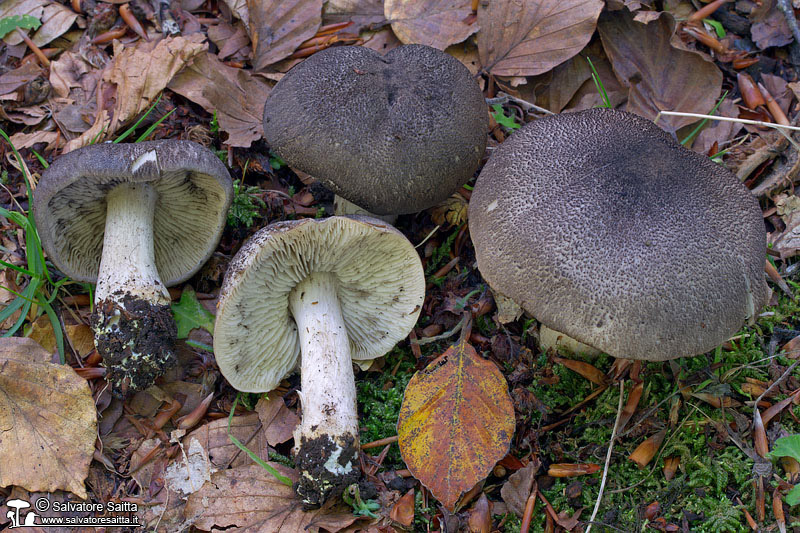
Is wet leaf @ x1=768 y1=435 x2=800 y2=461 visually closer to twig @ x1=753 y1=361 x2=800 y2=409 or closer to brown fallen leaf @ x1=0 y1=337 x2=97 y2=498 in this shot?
twig @ x1=753 y1=361 x2=800 y2=409

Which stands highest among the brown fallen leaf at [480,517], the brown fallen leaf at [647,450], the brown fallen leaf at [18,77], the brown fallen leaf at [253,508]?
the brown fallen leaf at [18,77]

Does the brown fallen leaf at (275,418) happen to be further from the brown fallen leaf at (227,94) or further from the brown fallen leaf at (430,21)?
the brown fallen leaf at (430,21)

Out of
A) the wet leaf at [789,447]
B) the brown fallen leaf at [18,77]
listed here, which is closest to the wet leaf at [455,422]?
the wet leaf at [789,447]

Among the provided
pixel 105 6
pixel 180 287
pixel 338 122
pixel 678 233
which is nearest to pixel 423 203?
pixel 338 122

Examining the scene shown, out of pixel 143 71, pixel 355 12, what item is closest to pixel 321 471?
pixel 143 71

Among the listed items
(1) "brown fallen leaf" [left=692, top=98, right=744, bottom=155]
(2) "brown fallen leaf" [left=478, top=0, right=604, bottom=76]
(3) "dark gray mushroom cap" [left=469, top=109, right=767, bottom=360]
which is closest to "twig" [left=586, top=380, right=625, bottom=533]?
(3) "dark gray mushroom cap" [left=469, top=109, right=767, bottom=360]

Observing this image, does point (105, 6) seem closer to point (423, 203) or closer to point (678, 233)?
point (423, 203)
